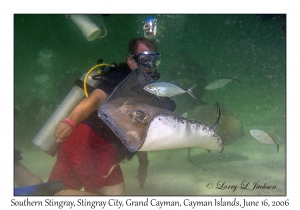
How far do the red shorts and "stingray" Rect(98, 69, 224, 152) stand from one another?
30.0 inches

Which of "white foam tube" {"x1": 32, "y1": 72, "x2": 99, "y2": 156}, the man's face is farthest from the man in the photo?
"white foam tube" {"x1": 32, "y1": 72, "x2": 99, "y2": 156}

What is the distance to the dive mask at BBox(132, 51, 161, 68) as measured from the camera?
12.2ft

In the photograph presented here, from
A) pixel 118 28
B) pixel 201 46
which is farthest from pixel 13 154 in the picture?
pixel 201 46

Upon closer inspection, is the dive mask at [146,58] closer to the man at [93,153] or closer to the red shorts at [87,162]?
the man at [93,153]

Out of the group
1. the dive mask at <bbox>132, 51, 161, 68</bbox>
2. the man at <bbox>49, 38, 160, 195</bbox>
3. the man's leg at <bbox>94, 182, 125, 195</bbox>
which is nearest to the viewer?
the man at <bbox>49, 38, 160, 195</bbox>

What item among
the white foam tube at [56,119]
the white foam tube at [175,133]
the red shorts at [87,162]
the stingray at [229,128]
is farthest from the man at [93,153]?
the stingray at [229,128]

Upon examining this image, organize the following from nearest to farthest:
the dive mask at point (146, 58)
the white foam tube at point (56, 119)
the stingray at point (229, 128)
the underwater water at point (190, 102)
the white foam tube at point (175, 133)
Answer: the white foam tube at point (175, 133), the dive mask at point (146, 58), the white foam tube at point (56, 119), the underwater water at point (190, 102), the stingray at point (229, 128)

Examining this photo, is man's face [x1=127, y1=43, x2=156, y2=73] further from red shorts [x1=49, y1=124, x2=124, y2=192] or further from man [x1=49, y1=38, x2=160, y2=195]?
red shorts [x1=49, y1=124, x2=124, y2=192]

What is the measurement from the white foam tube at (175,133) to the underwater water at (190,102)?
2542 millimetres

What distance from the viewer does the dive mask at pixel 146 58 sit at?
147 inches

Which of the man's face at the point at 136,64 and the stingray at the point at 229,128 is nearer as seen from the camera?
the man's face at the point at 136,64

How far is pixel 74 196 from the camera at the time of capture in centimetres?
312
